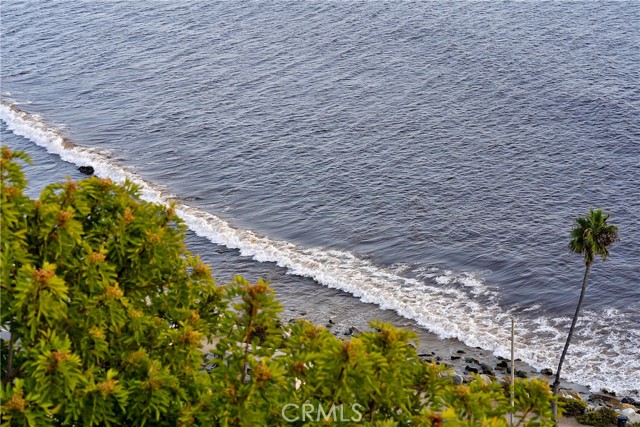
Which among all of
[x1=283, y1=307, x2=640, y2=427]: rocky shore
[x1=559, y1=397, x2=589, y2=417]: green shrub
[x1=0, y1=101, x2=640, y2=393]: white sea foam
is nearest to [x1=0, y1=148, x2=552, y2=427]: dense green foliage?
[x1=0, y1=101, x2=640, y2=393]: white sea foam

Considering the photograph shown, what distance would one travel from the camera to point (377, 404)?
1803 cm

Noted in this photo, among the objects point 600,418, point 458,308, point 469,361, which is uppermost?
point 458,308

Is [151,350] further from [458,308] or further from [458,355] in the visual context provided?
[458,308]

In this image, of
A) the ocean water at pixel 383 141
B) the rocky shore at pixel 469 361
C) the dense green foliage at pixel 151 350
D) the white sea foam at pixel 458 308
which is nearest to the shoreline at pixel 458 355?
the rocky shore at pixel 469 361

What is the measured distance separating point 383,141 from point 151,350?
6906cm

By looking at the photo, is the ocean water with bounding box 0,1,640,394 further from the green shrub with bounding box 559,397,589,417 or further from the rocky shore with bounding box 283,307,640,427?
the green shrub with bounding box 559,397,589,417

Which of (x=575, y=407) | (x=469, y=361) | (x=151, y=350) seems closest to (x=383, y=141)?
(x=469, y=361)

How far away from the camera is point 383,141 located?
87875 millimetres

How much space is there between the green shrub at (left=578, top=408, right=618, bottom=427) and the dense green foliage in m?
33.6

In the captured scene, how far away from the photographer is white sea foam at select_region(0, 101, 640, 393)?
57.2 meters

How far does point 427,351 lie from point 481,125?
3663 centimetres

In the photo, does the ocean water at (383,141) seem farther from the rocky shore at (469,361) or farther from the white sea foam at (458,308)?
the rocky shore at (469,361)

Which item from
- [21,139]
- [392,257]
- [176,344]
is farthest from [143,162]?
[176,344]

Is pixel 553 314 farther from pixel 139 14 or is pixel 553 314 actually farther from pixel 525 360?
pixel 139 14
